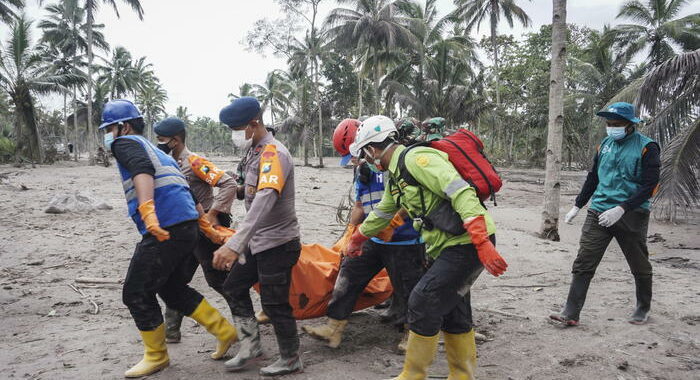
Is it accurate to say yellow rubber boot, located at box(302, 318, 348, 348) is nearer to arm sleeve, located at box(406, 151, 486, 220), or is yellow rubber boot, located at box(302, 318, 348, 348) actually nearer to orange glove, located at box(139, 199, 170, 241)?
orange glove, located at box(139, 199, 170, 241)

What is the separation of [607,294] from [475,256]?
10.7 feet

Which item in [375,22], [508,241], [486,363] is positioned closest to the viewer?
[486,363]

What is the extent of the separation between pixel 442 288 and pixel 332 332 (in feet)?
4.75

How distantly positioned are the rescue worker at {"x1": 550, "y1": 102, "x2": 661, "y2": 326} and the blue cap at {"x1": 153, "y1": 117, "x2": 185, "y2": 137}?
3.69m

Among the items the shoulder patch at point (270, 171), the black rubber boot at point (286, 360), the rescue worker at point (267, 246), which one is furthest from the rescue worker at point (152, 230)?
the shoulder patch at point (270, 171)

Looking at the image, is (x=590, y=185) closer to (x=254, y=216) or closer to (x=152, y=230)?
(x=254, y=216)

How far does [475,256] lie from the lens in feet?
8.93

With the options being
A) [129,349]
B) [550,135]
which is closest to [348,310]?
[129,349]

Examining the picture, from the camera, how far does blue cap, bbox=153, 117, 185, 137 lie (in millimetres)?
3883

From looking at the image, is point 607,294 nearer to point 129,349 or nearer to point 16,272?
point 129,349

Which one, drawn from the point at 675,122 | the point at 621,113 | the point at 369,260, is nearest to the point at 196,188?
the point at 369,260

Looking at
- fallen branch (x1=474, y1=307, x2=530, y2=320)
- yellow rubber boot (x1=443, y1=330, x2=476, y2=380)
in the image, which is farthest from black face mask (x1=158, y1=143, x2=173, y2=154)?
fallen branch (x1=474, y1=307, x2=530, y2=320)

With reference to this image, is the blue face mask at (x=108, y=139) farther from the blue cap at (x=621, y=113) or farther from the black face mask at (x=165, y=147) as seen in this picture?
the blue cap at (x=621, y=113)

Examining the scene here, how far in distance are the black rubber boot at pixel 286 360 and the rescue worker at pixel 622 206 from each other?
2458 mm
